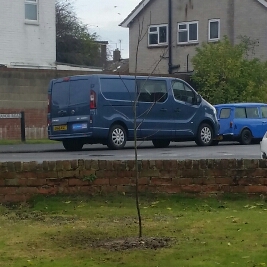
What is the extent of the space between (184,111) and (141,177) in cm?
1209

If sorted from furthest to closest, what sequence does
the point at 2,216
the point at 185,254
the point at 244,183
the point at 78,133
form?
1. the point at 78,133
2. the point at 244,183
3. the point at 2,216
4. the point at 185,254

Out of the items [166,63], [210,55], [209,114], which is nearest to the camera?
[209,114]

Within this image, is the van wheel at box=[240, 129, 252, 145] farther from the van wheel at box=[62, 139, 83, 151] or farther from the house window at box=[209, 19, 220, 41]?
the house window at box=[209, 19, 220, 41]

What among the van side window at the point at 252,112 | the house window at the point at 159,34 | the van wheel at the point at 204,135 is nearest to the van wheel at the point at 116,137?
the van wheel at the point at 204,135

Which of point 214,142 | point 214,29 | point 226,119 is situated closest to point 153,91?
point 214,142

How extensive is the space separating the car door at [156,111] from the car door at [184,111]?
261mm

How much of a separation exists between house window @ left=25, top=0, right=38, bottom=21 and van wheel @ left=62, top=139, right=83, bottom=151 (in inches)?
598

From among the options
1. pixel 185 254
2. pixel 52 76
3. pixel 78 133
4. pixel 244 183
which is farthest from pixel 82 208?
pixel 52 76

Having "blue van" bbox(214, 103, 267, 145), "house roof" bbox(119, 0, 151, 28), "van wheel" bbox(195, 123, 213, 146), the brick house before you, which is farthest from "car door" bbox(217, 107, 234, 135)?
"house roof" bbox(119, 0, 151, 28)

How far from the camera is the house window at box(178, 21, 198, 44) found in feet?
138

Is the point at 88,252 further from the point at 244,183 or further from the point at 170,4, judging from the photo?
the point at 170,4

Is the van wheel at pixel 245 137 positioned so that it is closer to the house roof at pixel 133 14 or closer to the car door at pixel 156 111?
the car door at pixel 156 111

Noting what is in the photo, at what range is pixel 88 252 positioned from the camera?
6730 millimetres

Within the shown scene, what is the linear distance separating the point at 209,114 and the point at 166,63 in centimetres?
2027
